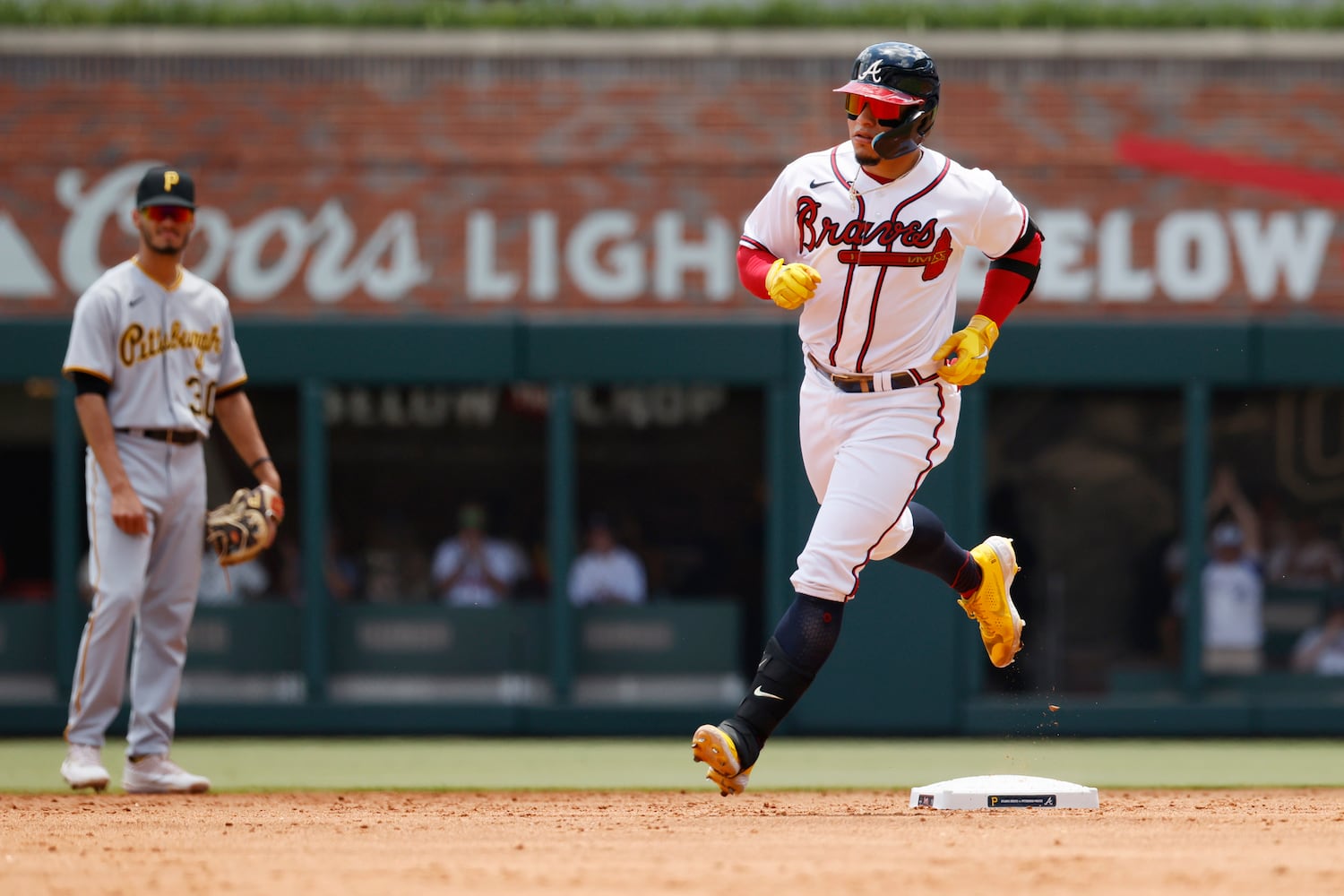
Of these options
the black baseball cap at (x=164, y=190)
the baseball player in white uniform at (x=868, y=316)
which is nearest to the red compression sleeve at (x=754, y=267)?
the baseball player in white uniform at (x=868, y=316)

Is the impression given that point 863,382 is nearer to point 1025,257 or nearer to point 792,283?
point 792,283

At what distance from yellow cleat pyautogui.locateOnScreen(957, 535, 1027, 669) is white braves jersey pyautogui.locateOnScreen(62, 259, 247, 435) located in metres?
2.68

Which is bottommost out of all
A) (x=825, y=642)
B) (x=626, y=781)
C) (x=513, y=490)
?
(x=626, y=781)

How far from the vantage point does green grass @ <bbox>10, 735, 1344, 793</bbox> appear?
7.14 metres

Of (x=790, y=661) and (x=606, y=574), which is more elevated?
(x=606, y=574)

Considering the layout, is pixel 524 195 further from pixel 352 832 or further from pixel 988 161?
pixel 352 832

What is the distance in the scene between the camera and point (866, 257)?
16.6 feet

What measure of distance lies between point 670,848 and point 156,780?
8.52 ft

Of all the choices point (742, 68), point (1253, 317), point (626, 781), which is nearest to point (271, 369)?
point (742, 68)

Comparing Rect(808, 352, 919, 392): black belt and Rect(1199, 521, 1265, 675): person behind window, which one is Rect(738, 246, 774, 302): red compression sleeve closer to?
Rect(808, 352, 919, 392): black belt

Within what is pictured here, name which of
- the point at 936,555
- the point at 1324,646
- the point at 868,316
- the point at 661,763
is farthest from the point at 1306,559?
the point at 868,316

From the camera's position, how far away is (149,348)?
619cm

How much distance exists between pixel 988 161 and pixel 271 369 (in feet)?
14.3

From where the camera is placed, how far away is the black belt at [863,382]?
5172mm
